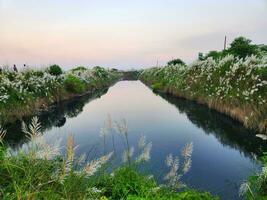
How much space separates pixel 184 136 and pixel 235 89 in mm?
6850

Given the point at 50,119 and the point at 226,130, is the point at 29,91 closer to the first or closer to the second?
the point at 50,119

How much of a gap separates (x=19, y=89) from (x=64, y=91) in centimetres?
1172

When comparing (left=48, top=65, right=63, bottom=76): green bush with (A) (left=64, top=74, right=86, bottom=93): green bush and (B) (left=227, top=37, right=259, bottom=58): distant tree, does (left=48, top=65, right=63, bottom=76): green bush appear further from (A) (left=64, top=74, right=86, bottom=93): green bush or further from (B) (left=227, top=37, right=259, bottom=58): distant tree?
(B) (left=227, top=37, right=259, bottom=58): distant tree

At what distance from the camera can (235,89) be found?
22.9m

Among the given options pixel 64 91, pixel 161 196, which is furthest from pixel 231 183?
pixel 64 91

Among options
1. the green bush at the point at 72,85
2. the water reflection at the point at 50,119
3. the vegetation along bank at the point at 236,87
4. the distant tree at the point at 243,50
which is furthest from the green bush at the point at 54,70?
the distant tree at the point at 243,50

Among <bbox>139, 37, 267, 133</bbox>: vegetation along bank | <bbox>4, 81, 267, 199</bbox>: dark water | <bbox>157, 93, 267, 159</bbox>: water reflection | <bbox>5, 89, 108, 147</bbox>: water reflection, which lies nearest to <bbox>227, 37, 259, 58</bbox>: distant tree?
<bbox>139, 37, 267, 133</bbox>: vegetation along bank

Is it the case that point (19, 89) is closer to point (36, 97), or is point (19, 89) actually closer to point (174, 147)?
point (36, 97)

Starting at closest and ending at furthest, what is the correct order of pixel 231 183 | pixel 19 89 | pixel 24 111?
pixel 231 183
pixel 24 111
pixel 19 89

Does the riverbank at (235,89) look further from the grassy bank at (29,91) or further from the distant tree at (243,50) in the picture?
the grassy bank at (29,91)

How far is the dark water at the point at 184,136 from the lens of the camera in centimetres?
1175

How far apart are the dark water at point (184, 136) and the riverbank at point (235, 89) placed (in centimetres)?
66

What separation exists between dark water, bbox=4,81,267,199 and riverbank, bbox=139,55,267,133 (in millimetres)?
655

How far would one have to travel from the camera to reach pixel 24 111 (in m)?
23.1
